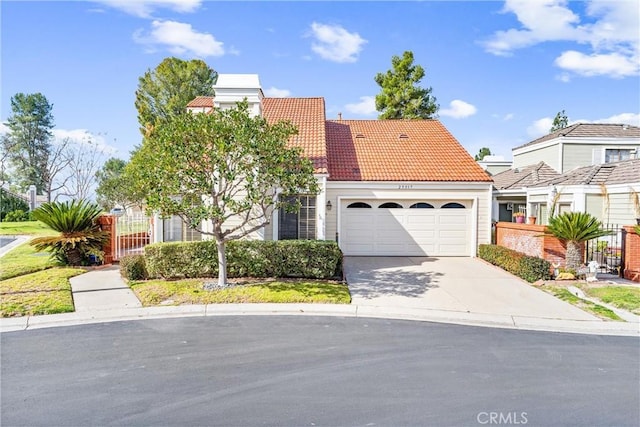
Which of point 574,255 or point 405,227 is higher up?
point 405,227

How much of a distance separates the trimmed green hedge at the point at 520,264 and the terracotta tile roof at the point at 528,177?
7.84 meters

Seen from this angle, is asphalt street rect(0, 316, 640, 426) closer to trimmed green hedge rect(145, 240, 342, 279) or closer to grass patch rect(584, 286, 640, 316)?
grass patch rect(584, 286, 640, 316)

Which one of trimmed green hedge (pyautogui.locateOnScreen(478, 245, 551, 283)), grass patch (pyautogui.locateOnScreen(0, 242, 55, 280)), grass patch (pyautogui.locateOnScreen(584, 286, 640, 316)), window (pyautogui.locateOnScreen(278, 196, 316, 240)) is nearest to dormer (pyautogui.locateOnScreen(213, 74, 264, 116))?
window (pyautogui.locateOnScreen(278, 196, 316, 240))

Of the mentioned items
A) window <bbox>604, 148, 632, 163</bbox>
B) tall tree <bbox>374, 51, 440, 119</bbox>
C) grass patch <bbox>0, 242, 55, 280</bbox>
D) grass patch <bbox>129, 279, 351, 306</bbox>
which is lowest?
grass patch <bbox>129, 279, 351, 306</bbox>

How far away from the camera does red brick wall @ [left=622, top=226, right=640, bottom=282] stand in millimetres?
12078

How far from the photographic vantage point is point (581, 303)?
977cm

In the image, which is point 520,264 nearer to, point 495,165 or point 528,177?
point 528,177

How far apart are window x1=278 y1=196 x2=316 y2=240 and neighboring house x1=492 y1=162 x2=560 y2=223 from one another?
11.3 metres

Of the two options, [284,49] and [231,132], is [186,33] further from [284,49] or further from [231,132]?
[231,132]

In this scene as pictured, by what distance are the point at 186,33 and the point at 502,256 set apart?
13570mm

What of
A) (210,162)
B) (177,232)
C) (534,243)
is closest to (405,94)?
(534,243)

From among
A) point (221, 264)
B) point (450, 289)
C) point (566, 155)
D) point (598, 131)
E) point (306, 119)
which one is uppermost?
point (598, 131)

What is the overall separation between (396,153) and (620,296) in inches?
409

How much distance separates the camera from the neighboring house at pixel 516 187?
21500 mm
